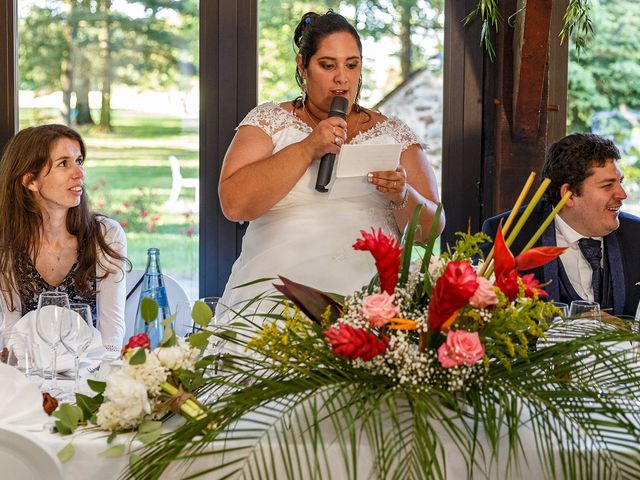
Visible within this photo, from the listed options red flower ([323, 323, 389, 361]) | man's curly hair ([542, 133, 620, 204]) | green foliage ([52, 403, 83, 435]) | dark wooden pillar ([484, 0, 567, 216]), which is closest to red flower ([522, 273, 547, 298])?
red flower ([323, 323, 389, 361])

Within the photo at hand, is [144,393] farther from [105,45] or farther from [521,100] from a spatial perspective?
[105,45]

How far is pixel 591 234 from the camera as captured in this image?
3111 millimetres

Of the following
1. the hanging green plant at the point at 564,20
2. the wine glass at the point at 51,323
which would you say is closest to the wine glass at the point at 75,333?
the wine glass at the point at 51,323

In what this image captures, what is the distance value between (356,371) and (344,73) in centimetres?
153

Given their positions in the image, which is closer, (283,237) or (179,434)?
(179,434)

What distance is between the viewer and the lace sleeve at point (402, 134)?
10.1ft

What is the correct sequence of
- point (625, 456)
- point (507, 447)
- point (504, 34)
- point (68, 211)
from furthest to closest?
point (504, 34) < point (68, 211) < point (507, 447) < point (625, 456)

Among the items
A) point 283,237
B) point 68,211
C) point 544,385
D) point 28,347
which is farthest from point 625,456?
point 68,211

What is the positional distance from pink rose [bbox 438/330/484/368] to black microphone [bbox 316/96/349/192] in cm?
141

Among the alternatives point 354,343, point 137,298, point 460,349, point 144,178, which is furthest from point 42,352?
point 144,178

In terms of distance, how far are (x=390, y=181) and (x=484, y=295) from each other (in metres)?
1.37

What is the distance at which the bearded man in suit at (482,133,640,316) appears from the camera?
3037 millimetres

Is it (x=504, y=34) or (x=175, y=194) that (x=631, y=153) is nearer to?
(x=504, y=34)

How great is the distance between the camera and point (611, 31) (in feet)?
13.1
